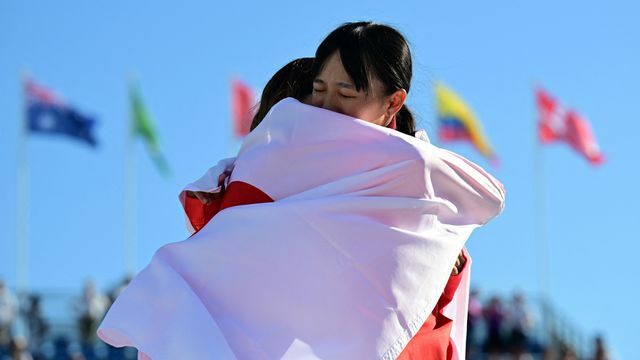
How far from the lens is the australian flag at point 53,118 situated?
29.0m

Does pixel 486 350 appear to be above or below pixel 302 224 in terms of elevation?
below

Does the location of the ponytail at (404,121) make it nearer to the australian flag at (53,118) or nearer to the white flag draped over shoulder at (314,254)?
the white flag draped over shoulder at (314,254)

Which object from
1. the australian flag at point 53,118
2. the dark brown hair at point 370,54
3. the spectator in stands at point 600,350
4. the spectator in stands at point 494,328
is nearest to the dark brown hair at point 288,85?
the dark brown hair at point 370,54

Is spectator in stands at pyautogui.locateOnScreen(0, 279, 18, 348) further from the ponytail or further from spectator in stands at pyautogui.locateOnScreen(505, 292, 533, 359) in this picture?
the ponytail

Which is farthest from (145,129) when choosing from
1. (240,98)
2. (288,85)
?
(288,85)

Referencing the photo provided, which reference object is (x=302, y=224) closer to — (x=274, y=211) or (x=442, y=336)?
(x=274, y=211)

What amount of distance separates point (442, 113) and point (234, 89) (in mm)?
3972

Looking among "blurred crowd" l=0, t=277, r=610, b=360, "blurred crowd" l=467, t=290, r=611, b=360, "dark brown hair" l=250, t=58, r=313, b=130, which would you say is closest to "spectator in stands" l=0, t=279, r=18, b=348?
"blurred crowd" l=0, t=277, r=610, b=360

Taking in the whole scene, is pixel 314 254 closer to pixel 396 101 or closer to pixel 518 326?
pixel 396 101

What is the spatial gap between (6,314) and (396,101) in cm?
1668

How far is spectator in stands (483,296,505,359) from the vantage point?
21266mm

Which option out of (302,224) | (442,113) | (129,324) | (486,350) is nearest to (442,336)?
(302,224)

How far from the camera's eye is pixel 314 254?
4.11 metres

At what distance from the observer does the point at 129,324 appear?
13.1ft
